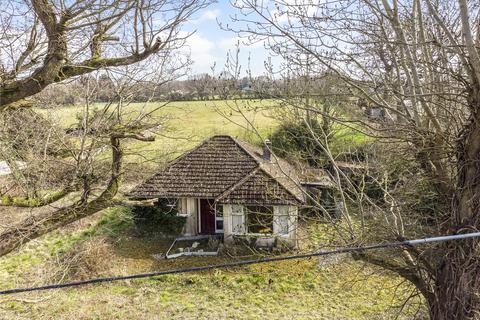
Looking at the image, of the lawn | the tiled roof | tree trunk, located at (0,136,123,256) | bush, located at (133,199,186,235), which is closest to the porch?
bush, located at (133,199,186,235)

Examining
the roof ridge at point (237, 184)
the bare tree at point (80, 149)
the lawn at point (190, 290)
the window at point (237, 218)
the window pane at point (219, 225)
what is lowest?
the lawn at point (190, 290)

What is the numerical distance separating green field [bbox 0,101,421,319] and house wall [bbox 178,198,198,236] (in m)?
1.36

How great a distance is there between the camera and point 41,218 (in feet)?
24.4

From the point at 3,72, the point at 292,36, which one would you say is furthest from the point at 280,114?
the point at 3,72

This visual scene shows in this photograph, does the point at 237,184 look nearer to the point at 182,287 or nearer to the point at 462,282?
the point at 182,287

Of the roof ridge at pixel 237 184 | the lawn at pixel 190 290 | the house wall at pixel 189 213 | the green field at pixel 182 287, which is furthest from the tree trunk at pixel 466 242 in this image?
the house wall at pixel 189 213

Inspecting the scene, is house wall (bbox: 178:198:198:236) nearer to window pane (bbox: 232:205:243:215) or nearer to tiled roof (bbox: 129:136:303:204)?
tiled roof (bbox: 129:136:303:204)

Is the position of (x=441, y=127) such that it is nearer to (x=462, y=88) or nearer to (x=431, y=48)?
(x=462, y=88)

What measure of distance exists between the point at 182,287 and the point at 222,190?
14.3 ft

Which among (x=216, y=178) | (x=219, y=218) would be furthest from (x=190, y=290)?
(x=216, y=178)

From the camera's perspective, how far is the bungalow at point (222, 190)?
13.8 meters

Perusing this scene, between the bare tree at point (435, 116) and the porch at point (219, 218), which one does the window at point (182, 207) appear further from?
the bare tree at point (435, 116)

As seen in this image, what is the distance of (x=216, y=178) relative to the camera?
15102mm

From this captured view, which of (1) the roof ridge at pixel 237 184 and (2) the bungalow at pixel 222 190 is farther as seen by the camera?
(1) the roof ridge at pixel 237 184
